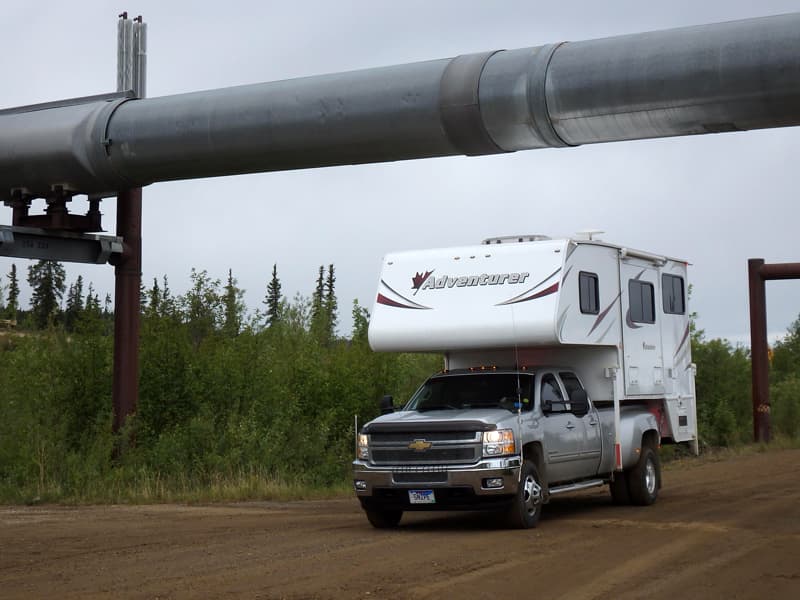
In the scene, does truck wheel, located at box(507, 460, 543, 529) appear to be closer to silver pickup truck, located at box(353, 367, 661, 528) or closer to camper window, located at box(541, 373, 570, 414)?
silver pickup truck, located at box(353, 367, 661, 528)

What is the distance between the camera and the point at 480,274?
1645cm

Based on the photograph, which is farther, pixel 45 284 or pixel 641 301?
pixel 45 284

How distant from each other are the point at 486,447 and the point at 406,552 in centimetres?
229

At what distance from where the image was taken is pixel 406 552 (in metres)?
12.6

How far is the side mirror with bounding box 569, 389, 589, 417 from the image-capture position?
15898 millimetres

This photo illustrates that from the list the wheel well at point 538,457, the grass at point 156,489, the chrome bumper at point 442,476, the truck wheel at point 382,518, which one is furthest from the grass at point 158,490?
the wheel well at point 538,457

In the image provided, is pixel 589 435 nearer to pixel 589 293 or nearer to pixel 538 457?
pixel 538 457

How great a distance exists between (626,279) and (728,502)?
142 inches

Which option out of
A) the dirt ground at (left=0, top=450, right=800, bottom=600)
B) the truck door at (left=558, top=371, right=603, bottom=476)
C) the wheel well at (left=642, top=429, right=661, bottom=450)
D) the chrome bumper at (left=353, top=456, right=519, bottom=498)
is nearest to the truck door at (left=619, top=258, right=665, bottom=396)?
the wheel well at (left=642, top=429, right=661, bottom=450)

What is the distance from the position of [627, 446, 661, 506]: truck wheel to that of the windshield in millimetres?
2881

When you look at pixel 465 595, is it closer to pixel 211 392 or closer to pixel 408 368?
pixel 211 392

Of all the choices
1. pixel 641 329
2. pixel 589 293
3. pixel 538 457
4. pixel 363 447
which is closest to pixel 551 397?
pixel 538 457

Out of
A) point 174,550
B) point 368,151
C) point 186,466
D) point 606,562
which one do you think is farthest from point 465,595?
point 186,466

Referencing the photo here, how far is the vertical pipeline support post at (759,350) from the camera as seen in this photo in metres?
32.6
